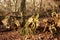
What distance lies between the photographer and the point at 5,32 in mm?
7793

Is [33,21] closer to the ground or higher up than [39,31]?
higher up

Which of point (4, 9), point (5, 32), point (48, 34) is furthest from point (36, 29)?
point (4, 9)

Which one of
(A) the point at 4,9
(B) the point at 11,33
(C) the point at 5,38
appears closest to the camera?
(C) the point at 5,38

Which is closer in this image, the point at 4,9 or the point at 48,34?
the point at 48,34

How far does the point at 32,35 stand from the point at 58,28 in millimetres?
1373

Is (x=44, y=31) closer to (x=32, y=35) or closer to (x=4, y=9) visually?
(x=32, y=35)

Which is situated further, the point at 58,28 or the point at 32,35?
the point at 58,28

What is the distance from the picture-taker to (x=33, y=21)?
24.4 feet

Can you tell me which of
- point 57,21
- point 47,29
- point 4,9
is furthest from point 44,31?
point 4,9

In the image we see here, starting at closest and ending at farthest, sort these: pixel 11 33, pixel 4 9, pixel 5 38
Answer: pixel 5 38, pixel 11 33, pixel 4 9

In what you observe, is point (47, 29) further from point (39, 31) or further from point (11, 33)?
point (11, 33)

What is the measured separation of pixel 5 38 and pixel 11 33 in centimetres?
54

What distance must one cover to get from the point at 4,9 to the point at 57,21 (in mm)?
7453

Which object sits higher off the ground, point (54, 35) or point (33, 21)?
point (33, 21)
